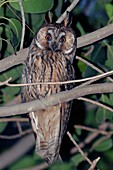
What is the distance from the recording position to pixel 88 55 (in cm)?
373

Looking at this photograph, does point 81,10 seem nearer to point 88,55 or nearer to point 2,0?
point 88,55

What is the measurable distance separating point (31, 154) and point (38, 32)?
2.46m

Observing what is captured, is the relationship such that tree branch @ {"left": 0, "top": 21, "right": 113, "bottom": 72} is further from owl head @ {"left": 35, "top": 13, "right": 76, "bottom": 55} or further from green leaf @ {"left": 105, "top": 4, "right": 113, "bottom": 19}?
green leaf @ {"left": 105, "top": 4, "right": 113, "bottom": 19}

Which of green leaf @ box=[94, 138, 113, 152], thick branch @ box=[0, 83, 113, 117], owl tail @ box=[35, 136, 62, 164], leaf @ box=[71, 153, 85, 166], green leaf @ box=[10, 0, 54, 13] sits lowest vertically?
leaf @ box=[71, 153, 85, 166]

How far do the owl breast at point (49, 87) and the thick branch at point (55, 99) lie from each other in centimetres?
53

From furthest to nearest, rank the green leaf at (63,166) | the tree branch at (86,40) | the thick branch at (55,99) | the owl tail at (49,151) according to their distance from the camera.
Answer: the green leaf at (63,166)
the owl tail at (49,151)
the tree branch at (86,40)
the thick branch at (55,99)

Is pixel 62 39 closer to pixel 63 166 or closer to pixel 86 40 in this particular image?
pixel 86 40

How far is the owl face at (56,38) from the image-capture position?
3.24m

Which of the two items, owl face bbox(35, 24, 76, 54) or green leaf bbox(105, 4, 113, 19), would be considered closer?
owl face bbox(35, 24, 76, 54)

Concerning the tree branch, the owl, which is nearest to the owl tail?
the owl

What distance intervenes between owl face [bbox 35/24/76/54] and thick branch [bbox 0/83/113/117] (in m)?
0.55

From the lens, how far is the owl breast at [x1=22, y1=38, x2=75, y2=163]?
128 inches

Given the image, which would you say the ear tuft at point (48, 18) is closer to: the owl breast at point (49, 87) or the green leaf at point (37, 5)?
the owl breast at point (49, 87)

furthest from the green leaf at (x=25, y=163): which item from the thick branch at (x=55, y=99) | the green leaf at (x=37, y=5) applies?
the thick branch at (x=55, y=99)
